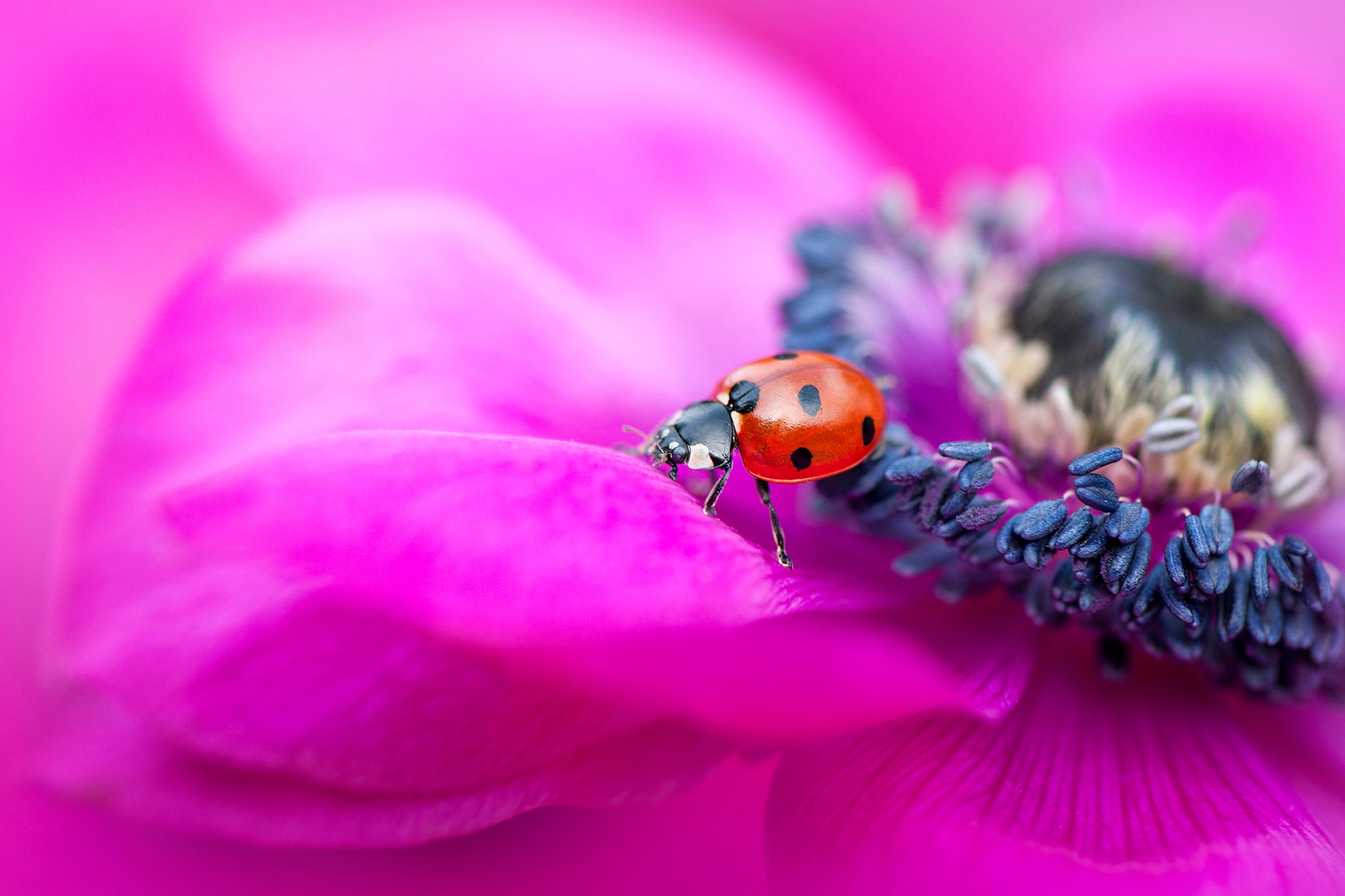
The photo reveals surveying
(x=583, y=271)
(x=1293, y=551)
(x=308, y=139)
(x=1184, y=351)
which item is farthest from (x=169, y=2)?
(x=1293, y=551)

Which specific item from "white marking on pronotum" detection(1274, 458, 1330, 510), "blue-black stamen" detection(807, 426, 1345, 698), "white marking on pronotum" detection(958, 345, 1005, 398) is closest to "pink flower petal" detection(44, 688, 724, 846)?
"blue-black stamen" detection(807, 426, 1345, 698)

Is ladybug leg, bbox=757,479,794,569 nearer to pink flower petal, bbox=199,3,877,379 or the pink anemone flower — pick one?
the pink anemone flower

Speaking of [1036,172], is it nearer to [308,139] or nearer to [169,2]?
[308,139]

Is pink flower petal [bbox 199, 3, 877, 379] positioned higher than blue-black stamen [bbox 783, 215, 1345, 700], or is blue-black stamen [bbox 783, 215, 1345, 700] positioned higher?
pink flower petal [bbox 199, 3, 877, 379]

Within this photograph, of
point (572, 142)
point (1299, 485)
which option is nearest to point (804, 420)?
point (1299, 485)

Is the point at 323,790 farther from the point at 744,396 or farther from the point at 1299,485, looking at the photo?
the point at 1299,485

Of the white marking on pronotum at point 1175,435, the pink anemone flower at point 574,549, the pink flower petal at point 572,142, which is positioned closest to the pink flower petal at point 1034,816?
the pink anemone flower at point 574,549

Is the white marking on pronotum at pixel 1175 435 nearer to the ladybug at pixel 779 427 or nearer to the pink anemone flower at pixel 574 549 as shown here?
the pink anemone flower at pixel 574 549
